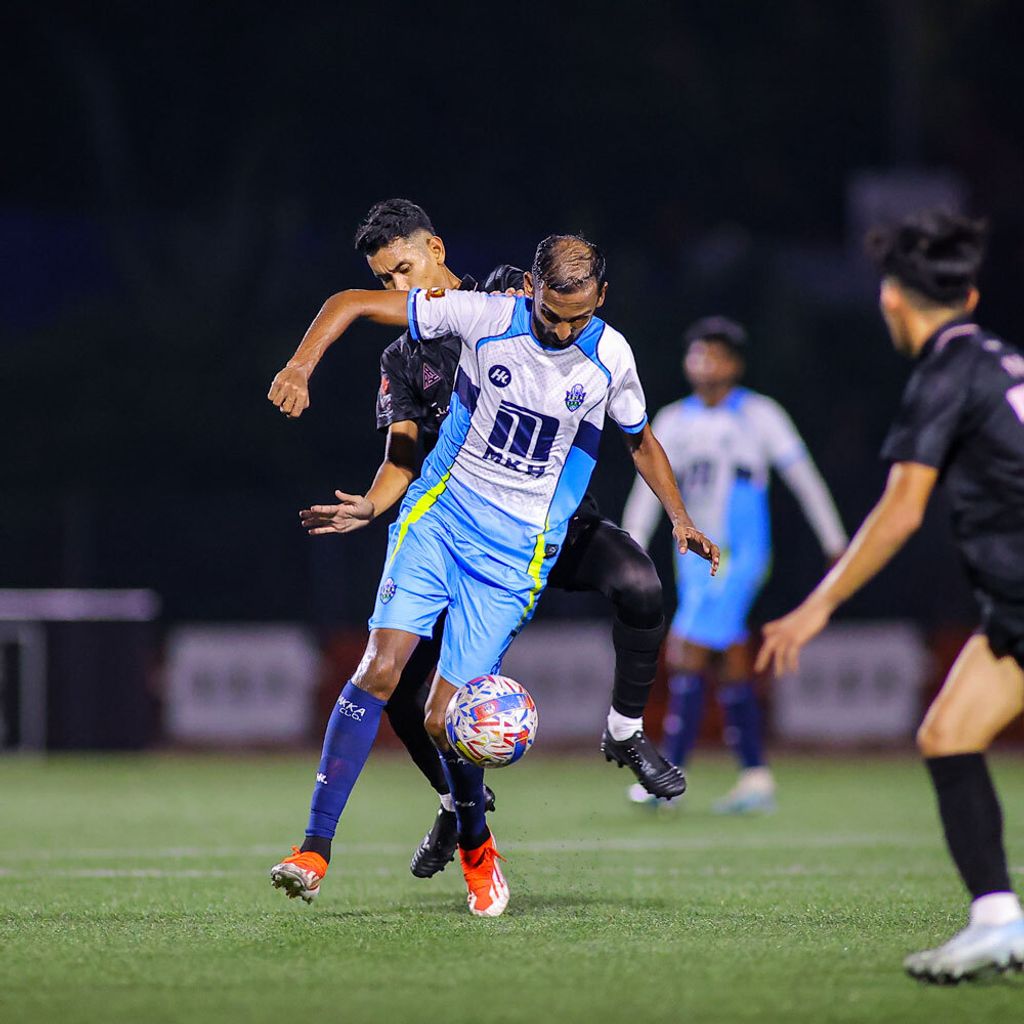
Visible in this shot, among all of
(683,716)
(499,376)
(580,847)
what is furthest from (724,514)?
(499,376)

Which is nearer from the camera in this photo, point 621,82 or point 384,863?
point 384,863

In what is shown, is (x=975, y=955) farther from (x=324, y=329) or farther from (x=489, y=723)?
(x=324, y=329)

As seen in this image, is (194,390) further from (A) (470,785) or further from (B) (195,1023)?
(B) (195,1023)

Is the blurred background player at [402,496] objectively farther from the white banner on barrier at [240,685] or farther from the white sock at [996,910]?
the white banner on barrier at [240,685]

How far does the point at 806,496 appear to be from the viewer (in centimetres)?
1160

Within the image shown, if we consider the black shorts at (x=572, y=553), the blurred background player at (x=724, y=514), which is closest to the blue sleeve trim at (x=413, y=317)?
the black shorts at (x=572, y=553)

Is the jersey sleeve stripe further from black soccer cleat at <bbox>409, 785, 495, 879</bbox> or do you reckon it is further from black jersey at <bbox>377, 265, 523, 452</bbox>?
black soccer cleat at <bbox>409, 785, 495, 879</bbox>

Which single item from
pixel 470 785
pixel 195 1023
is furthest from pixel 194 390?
pixel 195 1023

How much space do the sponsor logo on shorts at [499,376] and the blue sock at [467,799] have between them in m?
1.29

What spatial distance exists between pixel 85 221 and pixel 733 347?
2365 centimetres

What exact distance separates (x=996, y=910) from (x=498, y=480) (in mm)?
2370

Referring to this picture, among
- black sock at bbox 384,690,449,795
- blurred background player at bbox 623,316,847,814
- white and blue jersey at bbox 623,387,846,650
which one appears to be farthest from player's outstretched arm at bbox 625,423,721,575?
white and blue jersey at bbox 623,387,846,650

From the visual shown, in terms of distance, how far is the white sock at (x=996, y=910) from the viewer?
16.2 ft

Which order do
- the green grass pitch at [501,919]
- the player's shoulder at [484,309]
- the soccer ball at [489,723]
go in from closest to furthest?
the green grass pitch at [501,919] → the soccer ball at [489,723] → the player's shoulder at [484,309]
